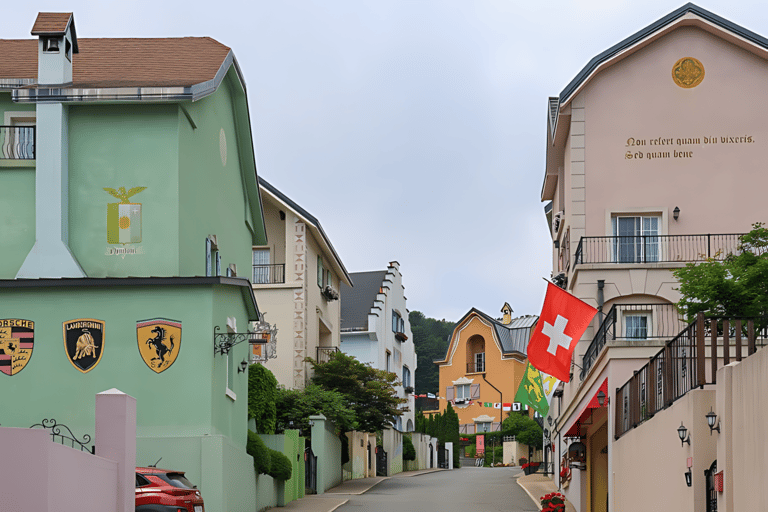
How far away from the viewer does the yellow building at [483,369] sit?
84.0 m

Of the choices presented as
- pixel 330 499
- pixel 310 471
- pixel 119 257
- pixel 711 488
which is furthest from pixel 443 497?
pixel 711 488

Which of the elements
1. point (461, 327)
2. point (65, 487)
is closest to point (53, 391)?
point (65, 487)

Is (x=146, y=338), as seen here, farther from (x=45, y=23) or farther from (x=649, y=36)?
(x=649, y=36)

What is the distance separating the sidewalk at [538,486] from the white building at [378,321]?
12710 mm

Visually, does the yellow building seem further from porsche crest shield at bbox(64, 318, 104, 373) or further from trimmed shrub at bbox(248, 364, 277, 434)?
porsche crest shield at bbox(64, 318, 104, 373)

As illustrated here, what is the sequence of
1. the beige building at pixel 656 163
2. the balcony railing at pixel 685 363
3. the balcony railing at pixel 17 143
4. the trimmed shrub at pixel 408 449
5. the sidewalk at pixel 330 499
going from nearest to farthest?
1. the balcony railing at pixel 685 363
2. the balcony railing at pixel 17 143
3. the sidewalk at pixel 330 499
4. the beige building at pixel 656 163
5. the trimmed shrub at pixel 408 449

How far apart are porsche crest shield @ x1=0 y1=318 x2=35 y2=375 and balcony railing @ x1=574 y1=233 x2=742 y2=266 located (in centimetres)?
1604

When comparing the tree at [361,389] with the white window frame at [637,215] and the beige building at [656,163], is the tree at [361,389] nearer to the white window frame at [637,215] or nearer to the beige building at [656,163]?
the beige building at [656,163]

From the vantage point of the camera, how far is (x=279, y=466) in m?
29.2

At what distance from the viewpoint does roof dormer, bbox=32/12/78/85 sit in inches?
947

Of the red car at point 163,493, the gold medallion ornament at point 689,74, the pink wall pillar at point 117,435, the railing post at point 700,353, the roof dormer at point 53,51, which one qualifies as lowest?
the red car at point 163,493

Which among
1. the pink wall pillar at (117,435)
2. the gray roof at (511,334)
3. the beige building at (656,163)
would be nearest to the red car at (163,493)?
the pink wall pillar at (117,435)

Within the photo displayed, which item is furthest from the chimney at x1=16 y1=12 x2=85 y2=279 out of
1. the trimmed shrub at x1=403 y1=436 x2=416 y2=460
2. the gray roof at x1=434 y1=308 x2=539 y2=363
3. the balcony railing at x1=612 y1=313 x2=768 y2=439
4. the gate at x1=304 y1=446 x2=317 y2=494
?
the gray roof at x1=434 y1=308 x2=539 y2=363

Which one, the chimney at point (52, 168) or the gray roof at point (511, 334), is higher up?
the chimney at point (52, 168)
